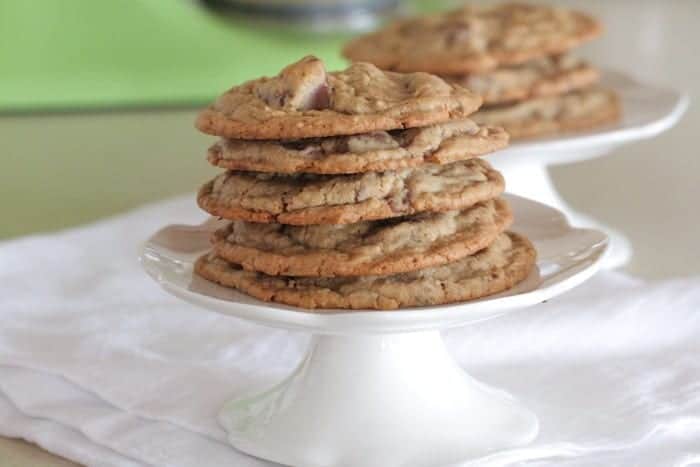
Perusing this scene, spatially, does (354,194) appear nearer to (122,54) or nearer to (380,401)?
(380,401)

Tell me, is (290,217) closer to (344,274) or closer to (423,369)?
(344,274)

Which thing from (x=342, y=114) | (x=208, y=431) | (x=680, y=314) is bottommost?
(x=208, y=431)

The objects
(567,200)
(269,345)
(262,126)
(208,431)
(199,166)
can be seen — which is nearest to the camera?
(262,126)

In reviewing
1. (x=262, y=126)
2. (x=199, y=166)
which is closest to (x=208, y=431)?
(x=262, y=126)

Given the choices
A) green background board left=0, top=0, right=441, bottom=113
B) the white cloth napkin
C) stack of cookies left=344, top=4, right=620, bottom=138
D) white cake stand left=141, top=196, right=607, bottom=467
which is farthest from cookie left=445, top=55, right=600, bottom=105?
green background board left=0, top=0, right=441, bottom=113

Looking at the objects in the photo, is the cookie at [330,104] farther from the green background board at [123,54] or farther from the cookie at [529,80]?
the green background board at [123,54]

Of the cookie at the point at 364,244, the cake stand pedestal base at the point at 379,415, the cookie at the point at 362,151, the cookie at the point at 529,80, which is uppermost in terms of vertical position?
the cookie at the point at 529,80

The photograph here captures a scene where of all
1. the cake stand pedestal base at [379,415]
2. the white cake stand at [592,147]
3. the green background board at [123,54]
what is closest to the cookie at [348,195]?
the cake stand pedestal base at [379,415]
